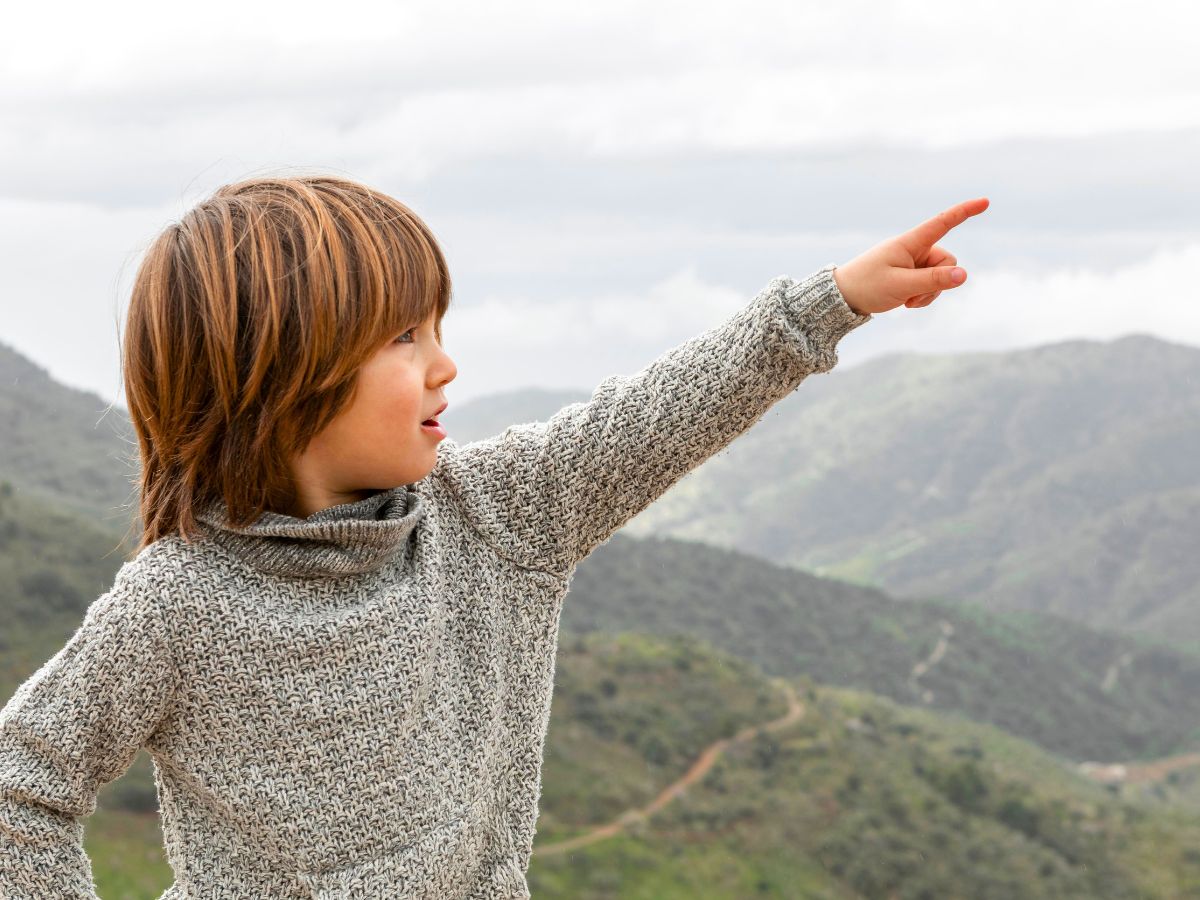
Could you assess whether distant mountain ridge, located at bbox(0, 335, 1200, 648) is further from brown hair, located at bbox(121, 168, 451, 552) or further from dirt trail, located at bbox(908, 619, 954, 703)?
brown hair, located at bbox(121, 168, 451, 552)

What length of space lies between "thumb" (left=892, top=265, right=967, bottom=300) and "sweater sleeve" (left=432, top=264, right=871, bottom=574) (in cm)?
8

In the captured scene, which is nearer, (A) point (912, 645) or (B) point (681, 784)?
(B) point (681, 784)

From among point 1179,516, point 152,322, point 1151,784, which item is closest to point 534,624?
point 152,322

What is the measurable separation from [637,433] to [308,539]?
0.45 meters

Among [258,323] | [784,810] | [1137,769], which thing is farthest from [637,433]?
Result: [1137,769]

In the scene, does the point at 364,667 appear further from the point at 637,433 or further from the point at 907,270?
the point at 907,270

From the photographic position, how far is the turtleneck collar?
1704mm

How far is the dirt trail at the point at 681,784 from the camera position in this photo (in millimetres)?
22172

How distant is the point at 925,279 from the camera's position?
1708mm

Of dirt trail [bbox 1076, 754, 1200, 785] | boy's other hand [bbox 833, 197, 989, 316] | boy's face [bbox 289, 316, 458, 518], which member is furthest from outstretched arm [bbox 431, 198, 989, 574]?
dirt trail [bbox 1076, 754, 1200, 785]

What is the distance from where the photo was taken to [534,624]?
1.93 meters

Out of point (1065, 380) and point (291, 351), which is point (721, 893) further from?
point (1065, 380)

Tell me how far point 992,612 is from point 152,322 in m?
55.9

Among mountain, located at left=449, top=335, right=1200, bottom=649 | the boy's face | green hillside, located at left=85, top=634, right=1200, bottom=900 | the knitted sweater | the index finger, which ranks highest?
the index finger
